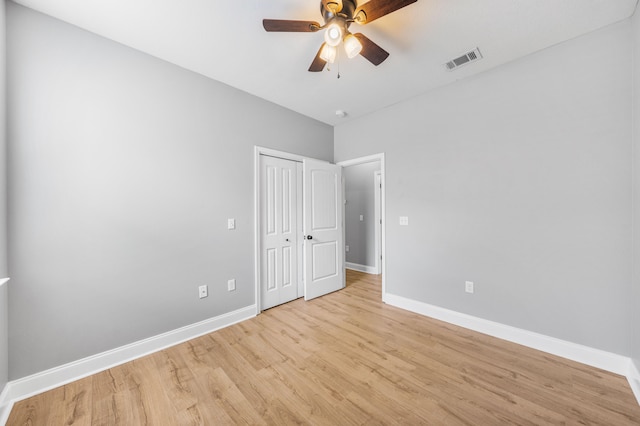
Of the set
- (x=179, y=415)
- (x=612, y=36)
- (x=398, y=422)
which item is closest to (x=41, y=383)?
(x=179, y=415)

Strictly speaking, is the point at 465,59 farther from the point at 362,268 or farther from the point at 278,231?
the point at 362,268

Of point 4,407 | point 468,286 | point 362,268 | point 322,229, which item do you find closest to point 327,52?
point 322,229

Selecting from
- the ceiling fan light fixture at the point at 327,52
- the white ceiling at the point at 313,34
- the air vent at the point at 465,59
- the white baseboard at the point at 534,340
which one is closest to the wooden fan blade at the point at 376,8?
the ceiling fan light fixture at the point at 327,52

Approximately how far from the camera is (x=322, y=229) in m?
3.51

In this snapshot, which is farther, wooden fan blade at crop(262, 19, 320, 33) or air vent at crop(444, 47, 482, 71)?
air vent at crop(444, 47, 482, 71)

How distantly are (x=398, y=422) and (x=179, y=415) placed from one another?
136 centimetres

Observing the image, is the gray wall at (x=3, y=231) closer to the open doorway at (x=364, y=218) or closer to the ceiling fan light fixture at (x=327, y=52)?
the ceiling fan light fixture at (x=327, y=52)

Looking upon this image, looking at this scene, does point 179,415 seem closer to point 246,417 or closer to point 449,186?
point 246,417

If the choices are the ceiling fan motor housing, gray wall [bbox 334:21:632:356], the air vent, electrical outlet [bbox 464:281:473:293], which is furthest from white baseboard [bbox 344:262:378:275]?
the ceiling fan motor housing

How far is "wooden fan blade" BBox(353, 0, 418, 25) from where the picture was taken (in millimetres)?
1350

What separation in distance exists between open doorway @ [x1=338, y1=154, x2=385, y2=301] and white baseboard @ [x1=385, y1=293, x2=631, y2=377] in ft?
5.71

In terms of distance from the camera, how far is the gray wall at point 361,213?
4.70 metres

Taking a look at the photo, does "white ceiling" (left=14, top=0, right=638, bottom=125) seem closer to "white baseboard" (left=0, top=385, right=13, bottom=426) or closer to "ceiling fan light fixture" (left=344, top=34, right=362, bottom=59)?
"ceiling fan light fixture" (left=344, top=34, right=362, bottom=59)

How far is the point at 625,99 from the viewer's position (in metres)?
1.78
